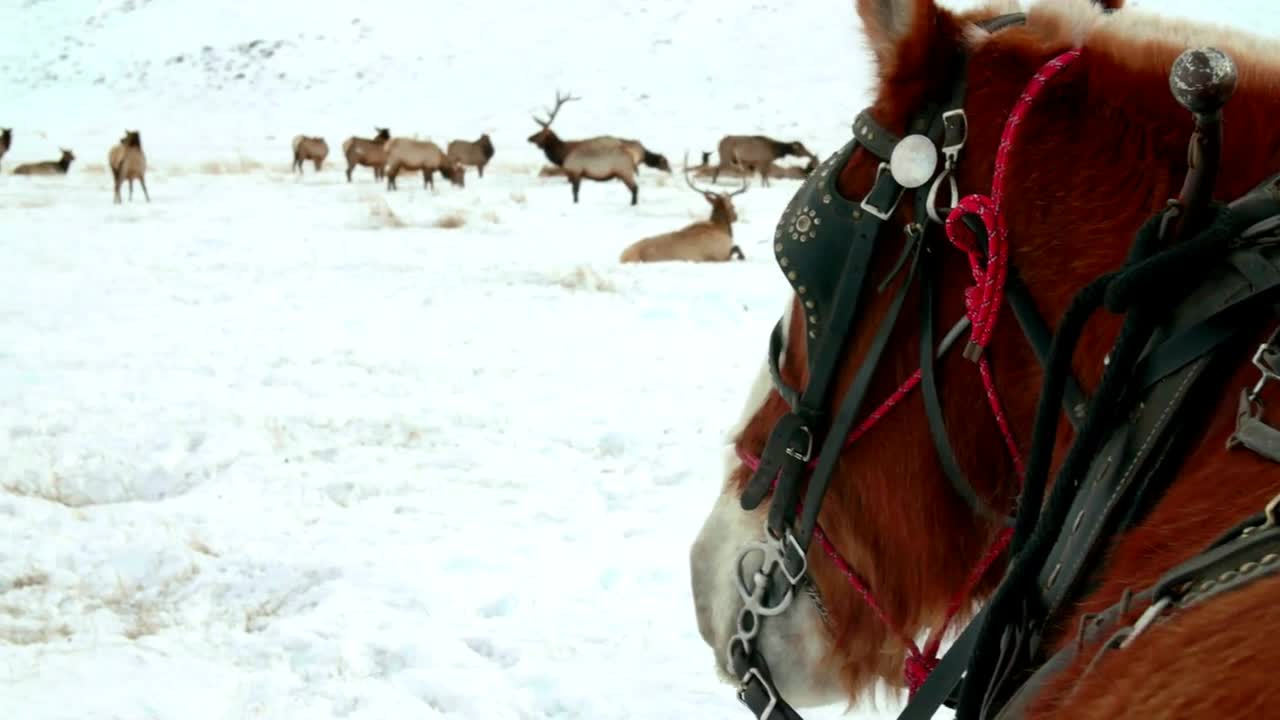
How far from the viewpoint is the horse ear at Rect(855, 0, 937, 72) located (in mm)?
1450

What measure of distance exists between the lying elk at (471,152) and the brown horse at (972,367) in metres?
25.7

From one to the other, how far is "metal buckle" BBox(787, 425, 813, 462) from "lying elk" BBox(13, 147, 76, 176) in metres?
27.9

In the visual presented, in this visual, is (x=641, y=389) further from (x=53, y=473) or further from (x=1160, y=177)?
(x=1160, y=177)

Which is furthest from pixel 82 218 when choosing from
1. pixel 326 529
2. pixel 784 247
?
pixel 784 247

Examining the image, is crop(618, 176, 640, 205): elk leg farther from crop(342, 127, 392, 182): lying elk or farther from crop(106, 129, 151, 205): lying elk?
crop(106, 129, 151, 205): lying elk

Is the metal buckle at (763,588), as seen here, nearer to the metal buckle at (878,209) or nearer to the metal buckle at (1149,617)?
the metal buckle at (878,209)

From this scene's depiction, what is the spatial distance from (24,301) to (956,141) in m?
10.0

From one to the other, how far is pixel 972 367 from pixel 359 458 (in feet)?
15.2

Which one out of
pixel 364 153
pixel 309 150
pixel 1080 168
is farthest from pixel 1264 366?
pixel 309 150

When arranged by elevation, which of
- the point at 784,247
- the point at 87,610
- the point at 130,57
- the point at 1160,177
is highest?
the point at 130,57

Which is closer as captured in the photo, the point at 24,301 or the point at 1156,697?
the point at 1156,697

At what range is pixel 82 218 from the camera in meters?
16.2

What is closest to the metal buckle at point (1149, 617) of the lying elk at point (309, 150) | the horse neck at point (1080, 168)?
the horse neck at point (1080, 168)

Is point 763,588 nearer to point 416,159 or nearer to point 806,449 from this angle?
point 806,449
